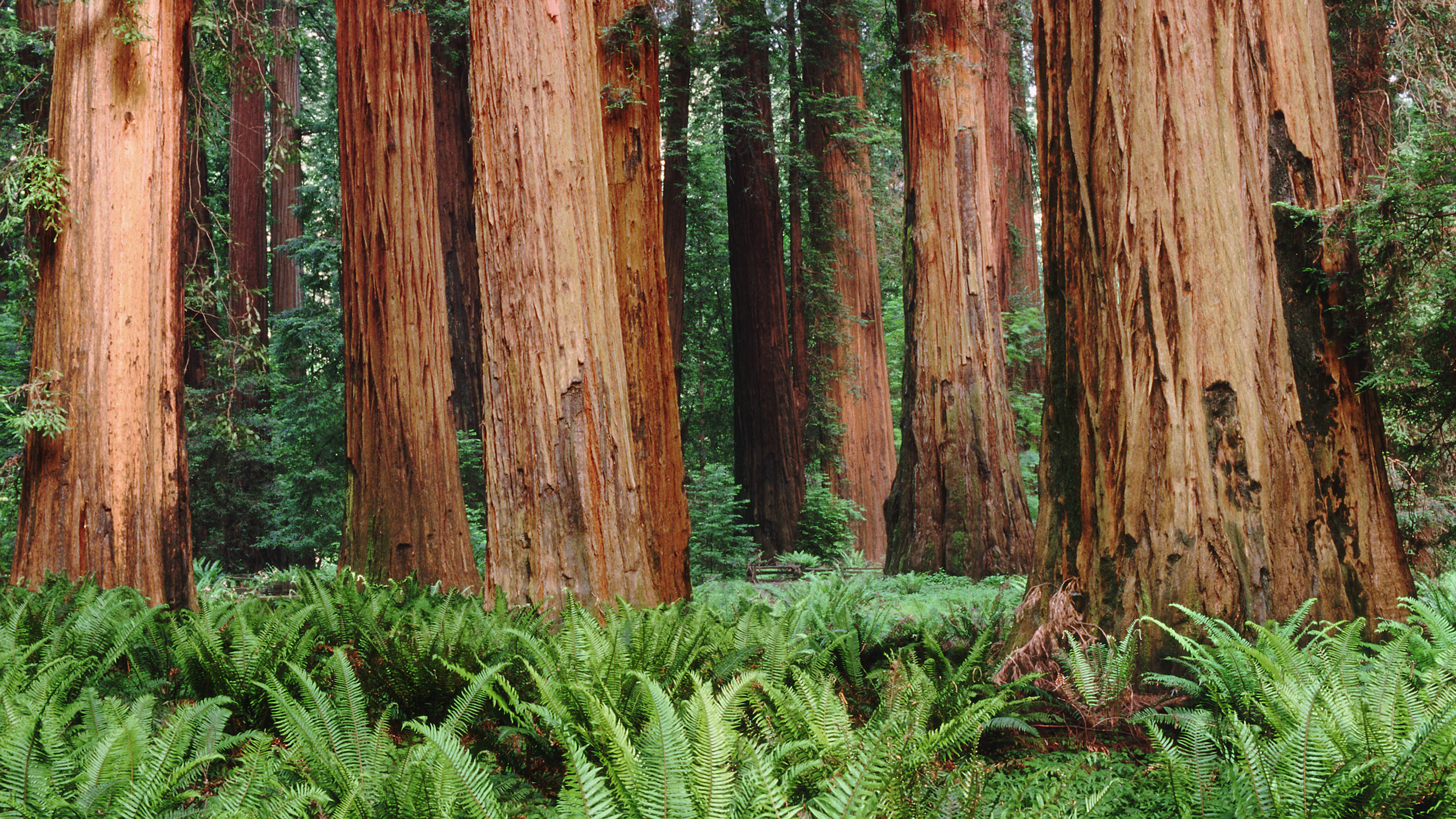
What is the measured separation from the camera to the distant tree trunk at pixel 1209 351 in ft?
11.6

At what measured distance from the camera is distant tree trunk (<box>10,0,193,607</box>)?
580cm

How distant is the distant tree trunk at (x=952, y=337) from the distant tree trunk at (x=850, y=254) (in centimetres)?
378

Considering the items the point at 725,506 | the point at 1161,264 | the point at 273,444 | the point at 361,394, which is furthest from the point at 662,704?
the point at 273,444

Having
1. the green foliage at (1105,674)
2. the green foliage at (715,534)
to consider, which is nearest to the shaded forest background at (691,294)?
the green foliage at (715,534)

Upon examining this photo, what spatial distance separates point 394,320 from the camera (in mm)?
8055

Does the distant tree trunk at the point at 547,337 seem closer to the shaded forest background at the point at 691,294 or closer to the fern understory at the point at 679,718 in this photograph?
the fern understory at the point at 679,718

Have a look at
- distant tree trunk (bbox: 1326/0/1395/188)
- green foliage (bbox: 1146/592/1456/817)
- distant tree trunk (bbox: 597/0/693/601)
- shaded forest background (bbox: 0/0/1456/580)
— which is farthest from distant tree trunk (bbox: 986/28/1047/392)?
green foliage (bbox: 1146/592/1456/817)

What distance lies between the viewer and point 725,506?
36.9ft

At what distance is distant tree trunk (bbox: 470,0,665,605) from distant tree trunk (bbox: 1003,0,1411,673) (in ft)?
7.75

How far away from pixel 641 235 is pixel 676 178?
284 inches

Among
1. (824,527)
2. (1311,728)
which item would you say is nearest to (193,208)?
(824,527)

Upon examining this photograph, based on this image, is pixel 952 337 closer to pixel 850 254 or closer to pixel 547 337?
pixel 547 337

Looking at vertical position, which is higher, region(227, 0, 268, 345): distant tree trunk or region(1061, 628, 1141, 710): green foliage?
region(227, 0, 268, 345): distant tree trunk

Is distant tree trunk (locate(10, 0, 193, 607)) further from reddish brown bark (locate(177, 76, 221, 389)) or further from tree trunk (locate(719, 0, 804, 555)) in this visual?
tree trunk (locate(719, 0, 804, 555))
